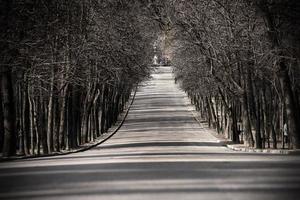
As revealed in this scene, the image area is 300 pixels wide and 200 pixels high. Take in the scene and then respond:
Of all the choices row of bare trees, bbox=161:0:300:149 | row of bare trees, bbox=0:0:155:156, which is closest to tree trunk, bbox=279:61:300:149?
row of bare trees, bbox=161:0:300:149

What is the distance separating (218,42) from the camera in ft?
110

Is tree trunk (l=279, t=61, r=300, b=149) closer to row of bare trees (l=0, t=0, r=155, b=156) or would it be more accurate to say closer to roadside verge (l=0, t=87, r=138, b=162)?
row of bare trees (l=0, t=0, r=155, b=156)

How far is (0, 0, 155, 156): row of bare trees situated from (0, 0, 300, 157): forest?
0.16ft

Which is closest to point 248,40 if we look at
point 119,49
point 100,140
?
point 119,49

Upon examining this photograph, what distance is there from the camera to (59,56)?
3250 cm

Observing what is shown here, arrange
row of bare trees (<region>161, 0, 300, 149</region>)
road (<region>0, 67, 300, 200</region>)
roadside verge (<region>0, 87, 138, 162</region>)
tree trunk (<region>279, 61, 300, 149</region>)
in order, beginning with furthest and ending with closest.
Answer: tree trunk (<region>279, 61, 300, 149</region>) < roadside verge (<region>0, 87, 138, 162</region>) < row of bare trees (<region>161, 0, 300, 149</region>) < road (<region>0, 67, 300, 200</region>)

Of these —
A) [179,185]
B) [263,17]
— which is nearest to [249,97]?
[263,17]

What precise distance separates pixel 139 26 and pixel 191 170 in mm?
24558

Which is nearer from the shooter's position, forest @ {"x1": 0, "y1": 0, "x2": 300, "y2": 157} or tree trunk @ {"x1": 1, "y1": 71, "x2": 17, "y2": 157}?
forest @ {"x1": 0, "y1": 0, "x2": 300, "y2": 157}

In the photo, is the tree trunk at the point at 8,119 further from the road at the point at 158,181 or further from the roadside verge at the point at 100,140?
the road at the point at 158,181

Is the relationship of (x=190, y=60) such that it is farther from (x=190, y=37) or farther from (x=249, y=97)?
(x=249, y=97)

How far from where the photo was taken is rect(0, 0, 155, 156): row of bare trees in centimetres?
2371

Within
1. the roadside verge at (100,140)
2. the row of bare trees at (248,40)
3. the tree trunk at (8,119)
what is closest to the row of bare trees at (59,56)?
the tree trunk at (8,119)

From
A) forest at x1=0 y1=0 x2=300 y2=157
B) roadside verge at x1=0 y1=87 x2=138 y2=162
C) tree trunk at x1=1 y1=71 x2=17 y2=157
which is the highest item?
forest at x1=0 y1=0 x2=300 y2=157
